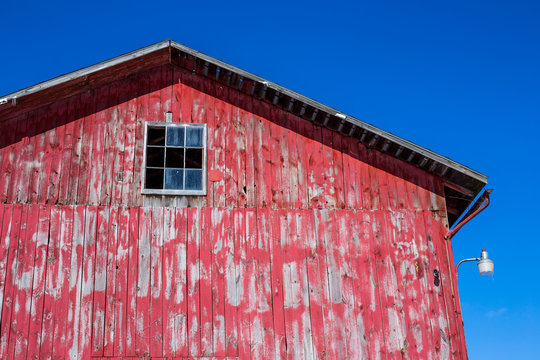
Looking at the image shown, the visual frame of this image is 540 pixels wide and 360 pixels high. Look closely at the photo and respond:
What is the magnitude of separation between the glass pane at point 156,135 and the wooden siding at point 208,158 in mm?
216

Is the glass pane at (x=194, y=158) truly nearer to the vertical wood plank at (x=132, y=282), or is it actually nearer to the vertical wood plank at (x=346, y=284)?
the vertical wood plank at (x=132, y=282)

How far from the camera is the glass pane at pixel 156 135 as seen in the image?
11289mm

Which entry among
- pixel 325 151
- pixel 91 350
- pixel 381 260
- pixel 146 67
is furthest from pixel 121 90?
pixel 381 260

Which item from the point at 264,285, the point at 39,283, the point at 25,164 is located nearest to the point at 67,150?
the point at 25,164

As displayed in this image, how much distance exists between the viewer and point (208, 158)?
11.1 m

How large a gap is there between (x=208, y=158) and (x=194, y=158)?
12.8 inches

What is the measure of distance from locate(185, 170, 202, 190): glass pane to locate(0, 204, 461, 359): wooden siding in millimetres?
482

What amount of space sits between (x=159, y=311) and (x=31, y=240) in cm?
256

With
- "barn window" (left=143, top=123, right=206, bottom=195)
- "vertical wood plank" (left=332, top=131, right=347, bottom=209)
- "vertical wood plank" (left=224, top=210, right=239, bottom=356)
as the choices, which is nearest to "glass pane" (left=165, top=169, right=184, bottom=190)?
"barn window" (left=143, top=123, right=206, bottom=195)

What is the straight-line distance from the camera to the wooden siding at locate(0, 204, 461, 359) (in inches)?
384

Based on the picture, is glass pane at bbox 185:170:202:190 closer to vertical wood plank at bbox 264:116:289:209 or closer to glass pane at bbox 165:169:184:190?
glass pane at bbox 165:169:184:190

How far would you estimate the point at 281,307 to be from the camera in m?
10.2

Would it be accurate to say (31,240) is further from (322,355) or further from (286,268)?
(322,355)

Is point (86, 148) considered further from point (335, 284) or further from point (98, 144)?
point (335, 284)
